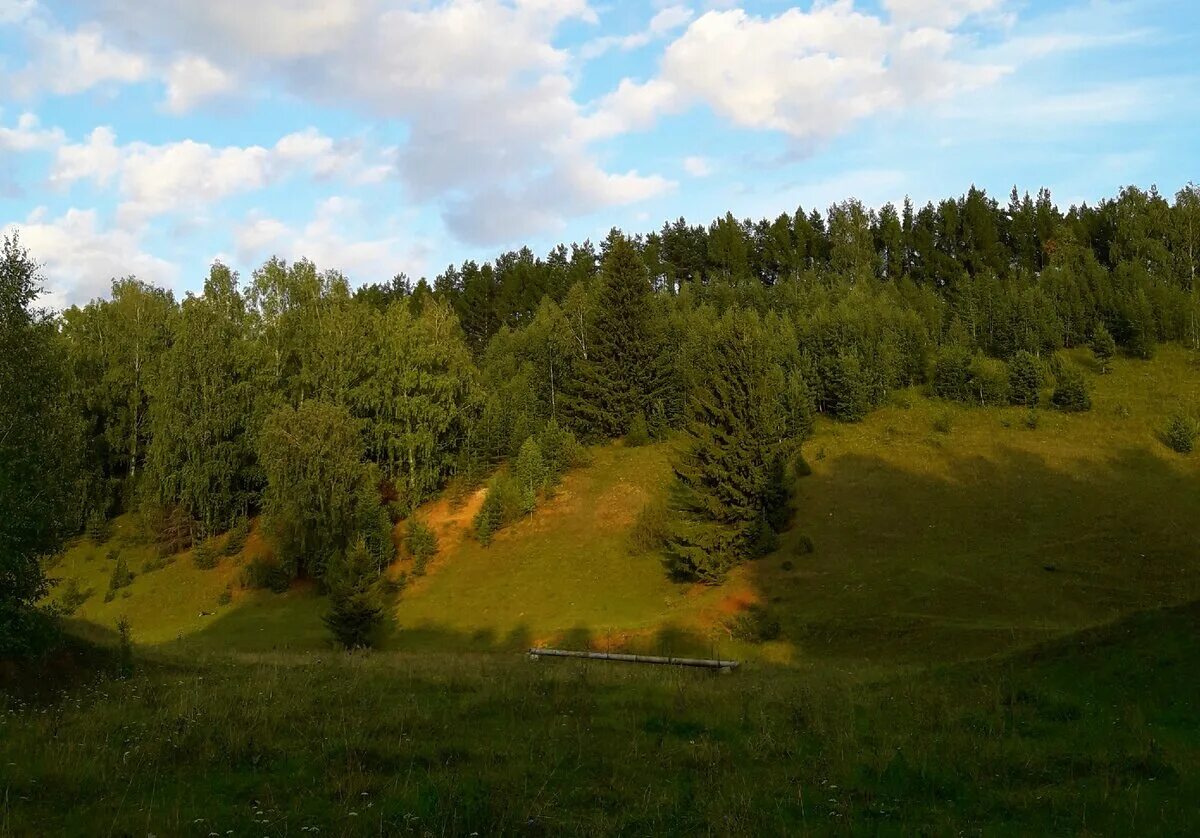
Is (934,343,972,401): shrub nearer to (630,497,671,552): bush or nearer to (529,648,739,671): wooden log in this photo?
(630,497,671,552): bush

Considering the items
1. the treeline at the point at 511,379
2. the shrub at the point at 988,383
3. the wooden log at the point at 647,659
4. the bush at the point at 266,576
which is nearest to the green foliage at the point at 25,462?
the treeline at the point at 511,379

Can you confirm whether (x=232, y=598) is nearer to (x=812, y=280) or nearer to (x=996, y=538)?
(x=996, y=538)

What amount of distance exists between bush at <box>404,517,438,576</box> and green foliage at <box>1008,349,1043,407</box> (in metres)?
52.1

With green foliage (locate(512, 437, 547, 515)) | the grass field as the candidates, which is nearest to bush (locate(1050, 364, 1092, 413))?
the grass field

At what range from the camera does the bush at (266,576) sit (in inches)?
1921

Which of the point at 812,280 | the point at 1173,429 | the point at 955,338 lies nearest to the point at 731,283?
the point at 812,280

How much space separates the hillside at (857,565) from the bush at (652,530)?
3.16ft

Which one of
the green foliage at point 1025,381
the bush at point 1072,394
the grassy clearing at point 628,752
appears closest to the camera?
the grassy clearing at point 628,752

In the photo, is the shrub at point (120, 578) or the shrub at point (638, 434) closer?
the shrub at point (120, 578)

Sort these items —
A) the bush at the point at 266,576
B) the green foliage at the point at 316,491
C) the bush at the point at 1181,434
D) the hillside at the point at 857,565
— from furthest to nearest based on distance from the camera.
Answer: the bush at the point at 1181,434, the bush at the point at 266,576, the green foliage at the point at 316,491, the hillside at the point at 857,565

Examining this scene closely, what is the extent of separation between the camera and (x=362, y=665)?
64.1ft

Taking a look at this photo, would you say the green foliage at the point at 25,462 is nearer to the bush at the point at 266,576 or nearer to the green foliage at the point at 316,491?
the green foliage at the point at 316,491

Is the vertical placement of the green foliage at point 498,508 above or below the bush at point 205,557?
above

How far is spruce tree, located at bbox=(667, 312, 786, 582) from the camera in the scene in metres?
42.0
